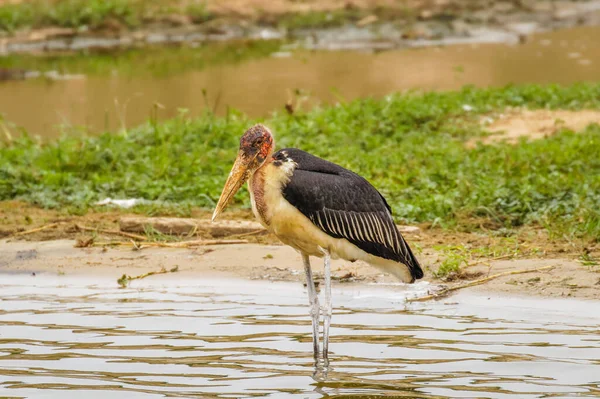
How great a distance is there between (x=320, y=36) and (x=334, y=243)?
17234 mm

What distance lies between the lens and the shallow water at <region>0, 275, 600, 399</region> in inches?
195

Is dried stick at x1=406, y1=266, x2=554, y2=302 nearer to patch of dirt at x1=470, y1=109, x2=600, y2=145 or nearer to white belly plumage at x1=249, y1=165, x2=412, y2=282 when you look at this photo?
white belly plumage at x1=249, y1=165, x2=412, y2=282

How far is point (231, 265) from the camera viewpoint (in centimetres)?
713

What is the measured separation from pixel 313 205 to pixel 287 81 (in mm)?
11592

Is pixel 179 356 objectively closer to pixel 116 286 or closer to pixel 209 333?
pixel 209 333

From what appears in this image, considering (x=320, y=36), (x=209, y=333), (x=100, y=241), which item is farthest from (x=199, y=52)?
(x=209, y=333)

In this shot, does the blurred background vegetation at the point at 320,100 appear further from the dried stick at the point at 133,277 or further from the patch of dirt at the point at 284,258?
the dried stick at the point at 133,277

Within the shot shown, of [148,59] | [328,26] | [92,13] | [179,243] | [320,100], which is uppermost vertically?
[92,13]

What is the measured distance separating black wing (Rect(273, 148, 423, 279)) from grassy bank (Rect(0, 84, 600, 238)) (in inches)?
76.0

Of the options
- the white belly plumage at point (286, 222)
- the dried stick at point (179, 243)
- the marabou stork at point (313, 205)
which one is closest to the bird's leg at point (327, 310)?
the marabou stork at point (313, 205)

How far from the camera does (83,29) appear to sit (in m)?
22.1

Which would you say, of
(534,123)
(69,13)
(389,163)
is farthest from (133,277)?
(69,13)

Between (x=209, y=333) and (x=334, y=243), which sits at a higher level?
(x=334, y=243)

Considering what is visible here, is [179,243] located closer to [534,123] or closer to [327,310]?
[327,310]
